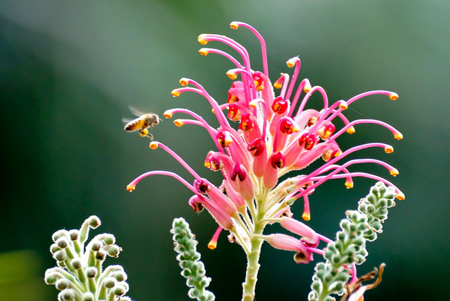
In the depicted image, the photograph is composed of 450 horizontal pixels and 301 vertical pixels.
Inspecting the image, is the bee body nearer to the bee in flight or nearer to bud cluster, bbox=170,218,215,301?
the bee in flight

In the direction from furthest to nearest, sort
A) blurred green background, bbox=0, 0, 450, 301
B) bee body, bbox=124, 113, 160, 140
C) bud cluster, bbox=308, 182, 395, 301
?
blurred green background, bbox=0, 0, 450, 301
bee body, bbox=124, 113, 160, 140
bud cluster, bbox=308, 182, 395, 301

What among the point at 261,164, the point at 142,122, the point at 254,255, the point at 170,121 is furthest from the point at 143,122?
the point at 170,121

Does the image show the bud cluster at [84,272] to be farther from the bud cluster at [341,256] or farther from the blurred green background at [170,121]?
the blurred green background at [170,121]

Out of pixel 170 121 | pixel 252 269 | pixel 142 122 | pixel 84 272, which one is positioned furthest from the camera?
pixel 170 121

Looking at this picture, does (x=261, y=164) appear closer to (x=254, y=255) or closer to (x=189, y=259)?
(x=254, y=255)

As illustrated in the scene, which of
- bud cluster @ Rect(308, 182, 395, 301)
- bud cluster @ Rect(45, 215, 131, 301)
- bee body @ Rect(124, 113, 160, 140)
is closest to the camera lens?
bud cluster @ Rect(308, 182, 395, 301)

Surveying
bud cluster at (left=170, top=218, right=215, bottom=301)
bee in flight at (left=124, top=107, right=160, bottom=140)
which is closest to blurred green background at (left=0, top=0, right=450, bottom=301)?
bee in flight at (left=124, top=107, right=160, bottom=140)
